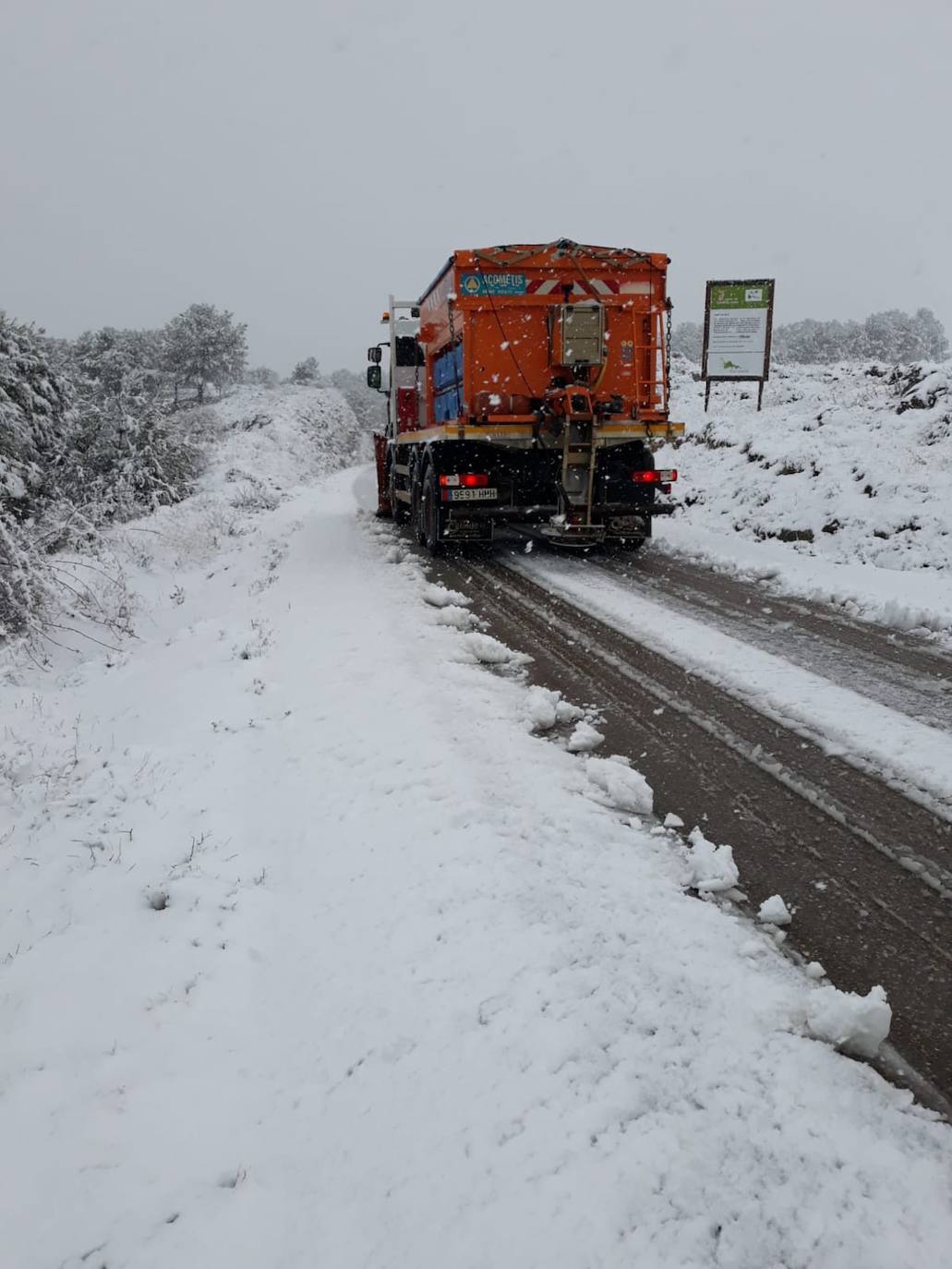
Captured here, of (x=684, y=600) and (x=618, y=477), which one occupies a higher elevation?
(x=618, y=477)

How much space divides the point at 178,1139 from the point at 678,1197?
1.27 metres

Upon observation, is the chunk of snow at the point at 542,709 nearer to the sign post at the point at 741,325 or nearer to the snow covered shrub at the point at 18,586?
the snow covered shrub at the point at 18,586

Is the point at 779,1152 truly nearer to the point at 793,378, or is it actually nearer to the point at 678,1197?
the point at 678,1197

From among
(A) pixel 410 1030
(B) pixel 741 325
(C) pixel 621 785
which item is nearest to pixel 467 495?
(C) pixel 621 785

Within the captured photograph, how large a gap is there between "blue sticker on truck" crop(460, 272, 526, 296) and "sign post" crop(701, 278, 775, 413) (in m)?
7.29

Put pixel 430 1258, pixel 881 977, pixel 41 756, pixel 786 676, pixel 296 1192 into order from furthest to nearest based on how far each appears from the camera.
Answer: pixel 786 676 < pixel 41 756 < pixel 881 977 < pixel 296 1192 < pixel 430 1258

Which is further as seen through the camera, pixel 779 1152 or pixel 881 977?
pixel 881 977

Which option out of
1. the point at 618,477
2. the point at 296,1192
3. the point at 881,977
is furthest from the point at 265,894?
the point at 618,477

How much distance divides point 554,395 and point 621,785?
7.04 m

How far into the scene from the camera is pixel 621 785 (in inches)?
140

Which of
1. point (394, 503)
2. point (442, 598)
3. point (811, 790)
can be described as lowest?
point (811, 790)

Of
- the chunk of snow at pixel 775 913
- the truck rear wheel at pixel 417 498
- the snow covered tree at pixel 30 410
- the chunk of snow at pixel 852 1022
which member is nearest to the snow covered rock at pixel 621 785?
the chunk of snow at pixel 775 913

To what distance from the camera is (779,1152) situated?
184cm

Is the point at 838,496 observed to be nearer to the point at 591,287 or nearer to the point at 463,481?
the point at 591,287
